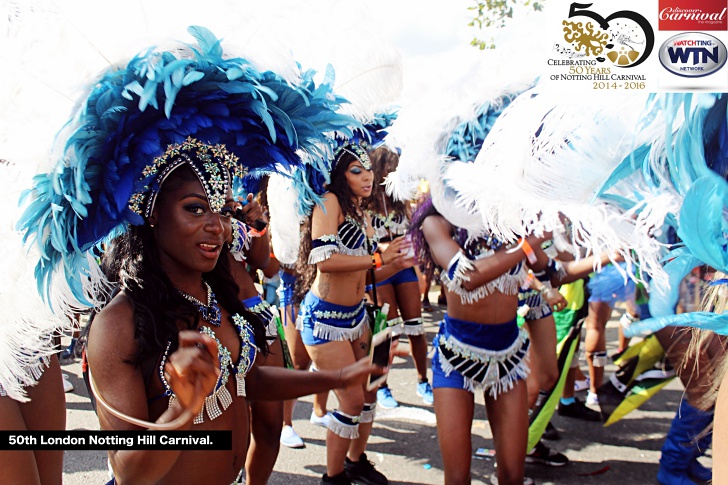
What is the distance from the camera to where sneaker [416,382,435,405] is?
5.76m

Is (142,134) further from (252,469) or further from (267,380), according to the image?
(252,469)

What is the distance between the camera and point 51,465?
8.64 ft

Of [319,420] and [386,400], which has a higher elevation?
[319,420]

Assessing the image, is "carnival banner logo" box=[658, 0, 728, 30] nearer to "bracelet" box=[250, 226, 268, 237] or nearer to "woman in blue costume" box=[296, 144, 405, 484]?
"woman in blue costume" box=[296, 144, 405, 484]

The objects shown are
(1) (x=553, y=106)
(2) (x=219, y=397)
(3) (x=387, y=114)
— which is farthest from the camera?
(3) (x=387, y=114)

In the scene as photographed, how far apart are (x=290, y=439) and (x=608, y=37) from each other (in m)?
3.71

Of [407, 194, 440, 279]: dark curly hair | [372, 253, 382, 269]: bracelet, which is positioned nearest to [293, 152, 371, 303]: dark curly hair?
[372, 253, 382, 269]: bracelet

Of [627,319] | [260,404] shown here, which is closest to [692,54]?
[260,404]

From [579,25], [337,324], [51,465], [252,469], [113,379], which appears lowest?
[252,469]

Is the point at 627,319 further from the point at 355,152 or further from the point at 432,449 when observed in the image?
the point at 355,152

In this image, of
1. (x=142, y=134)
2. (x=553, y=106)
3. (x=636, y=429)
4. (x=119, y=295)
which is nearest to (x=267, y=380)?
(x=119, y=295)

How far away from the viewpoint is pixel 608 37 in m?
2.18

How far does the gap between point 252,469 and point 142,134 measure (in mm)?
2109

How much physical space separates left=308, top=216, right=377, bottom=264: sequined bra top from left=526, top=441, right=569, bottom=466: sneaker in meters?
1.83
